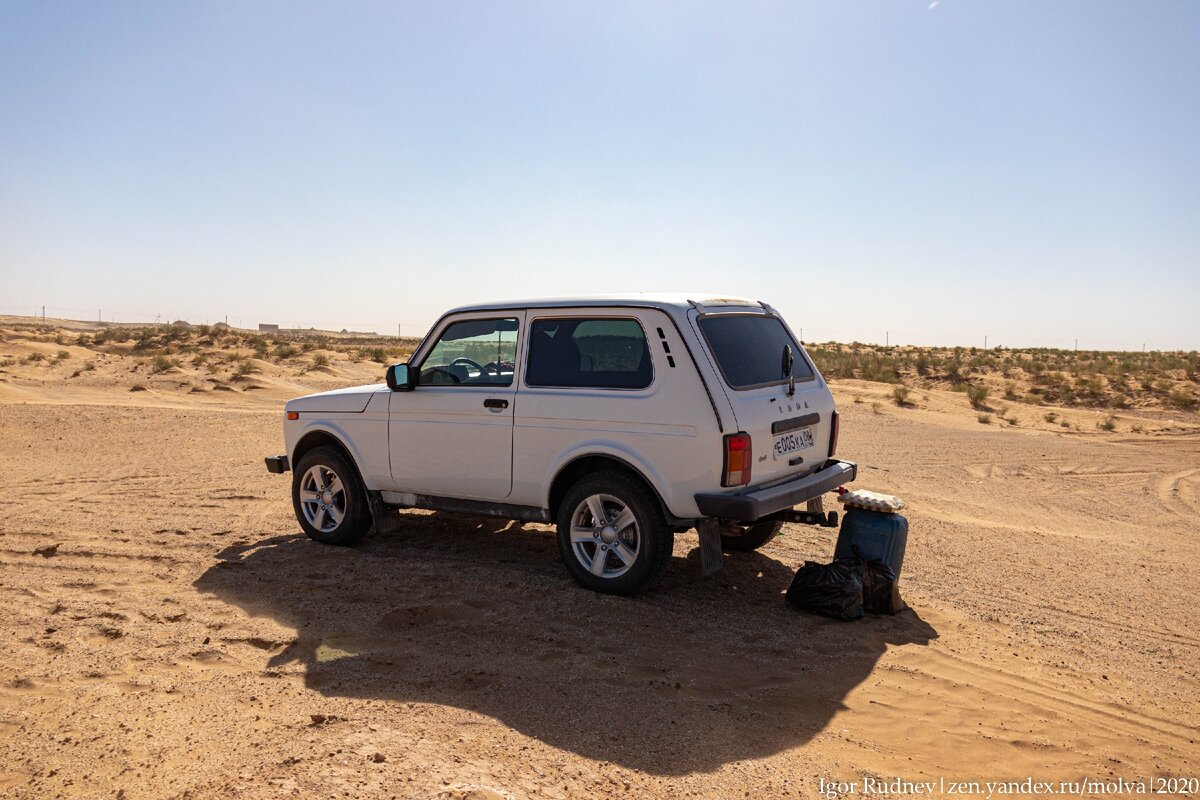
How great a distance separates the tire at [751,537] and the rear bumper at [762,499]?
3.21 feet

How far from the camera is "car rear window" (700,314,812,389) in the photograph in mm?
5828

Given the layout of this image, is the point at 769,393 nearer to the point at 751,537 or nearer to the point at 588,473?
the point at 588,473

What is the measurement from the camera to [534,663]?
16.3 ft

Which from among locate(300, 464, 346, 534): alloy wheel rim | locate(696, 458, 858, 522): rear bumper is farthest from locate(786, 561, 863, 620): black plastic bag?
locate(300, 464, 346, 534): alloy wheel rim

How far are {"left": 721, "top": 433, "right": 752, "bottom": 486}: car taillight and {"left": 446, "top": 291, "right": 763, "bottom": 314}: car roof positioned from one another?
3.16 ft

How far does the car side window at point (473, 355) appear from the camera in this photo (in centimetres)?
657

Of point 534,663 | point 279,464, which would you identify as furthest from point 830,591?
point 279,464

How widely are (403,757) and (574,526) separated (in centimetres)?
247

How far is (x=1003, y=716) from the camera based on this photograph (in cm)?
451

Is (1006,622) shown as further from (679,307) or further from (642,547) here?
(679,307)

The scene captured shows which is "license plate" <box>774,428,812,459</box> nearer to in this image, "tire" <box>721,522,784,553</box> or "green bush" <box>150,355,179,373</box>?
"tire" <box>721,522,784,553</box>

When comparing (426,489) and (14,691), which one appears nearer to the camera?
(14,691)

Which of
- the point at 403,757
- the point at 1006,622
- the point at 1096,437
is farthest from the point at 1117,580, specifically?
the point at 1096,437

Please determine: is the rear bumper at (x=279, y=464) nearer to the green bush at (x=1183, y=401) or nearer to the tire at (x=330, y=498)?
the tire at (x=330, y=498)
